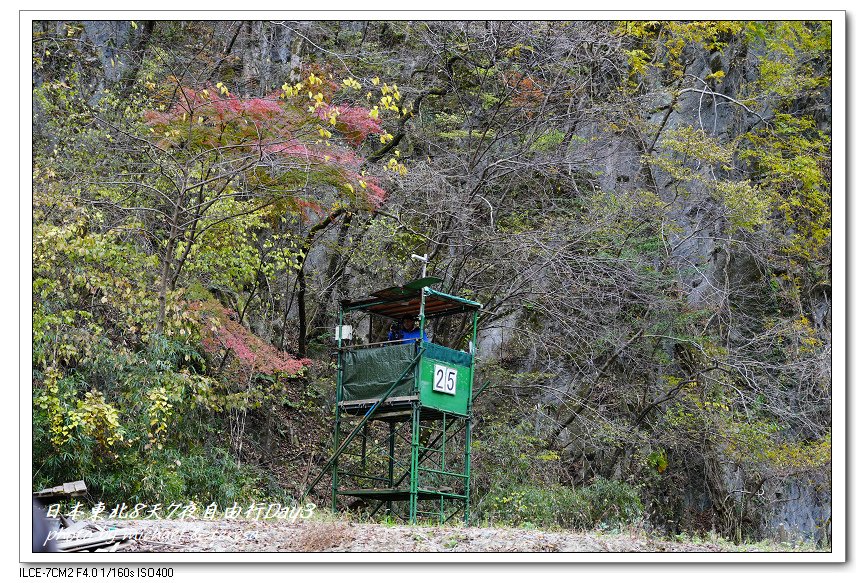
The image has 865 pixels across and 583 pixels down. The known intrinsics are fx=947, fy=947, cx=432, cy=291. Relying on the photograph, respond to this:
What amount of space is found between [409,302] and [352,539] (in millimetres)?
4300

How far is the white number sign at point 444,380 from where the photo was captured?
1259 cm

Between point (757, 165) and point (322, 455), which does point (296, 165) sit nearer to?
point (322, 455)

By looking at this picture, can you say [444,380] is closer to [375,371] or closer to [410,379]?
[410,379]

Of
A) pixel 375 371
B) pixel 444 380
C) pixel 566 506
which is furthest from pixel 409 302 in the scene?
pixel 566 506

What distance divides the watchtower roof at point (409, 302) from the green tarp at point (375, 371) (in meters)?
0.80

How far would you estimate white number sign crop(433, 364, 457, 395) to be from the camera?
12.6m

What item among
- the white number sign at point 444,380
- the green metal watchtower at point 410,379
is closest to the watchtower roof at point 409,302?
the green metal watchtower at point 410,379

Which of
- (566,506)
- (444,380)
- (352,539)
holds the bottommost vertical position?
(566,506)

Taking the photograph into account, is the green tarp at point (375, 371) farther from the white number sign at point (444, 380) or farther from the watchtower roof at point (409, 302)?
the watchtower roof at point (409, 302)

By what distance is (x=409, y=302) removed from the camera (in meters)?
13.6

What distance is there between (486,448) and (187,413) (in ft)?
17.3

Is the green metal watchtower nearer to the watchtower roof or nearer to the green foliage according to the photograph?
the watchtower roof

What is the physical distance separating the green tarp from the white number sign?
1.11ft
